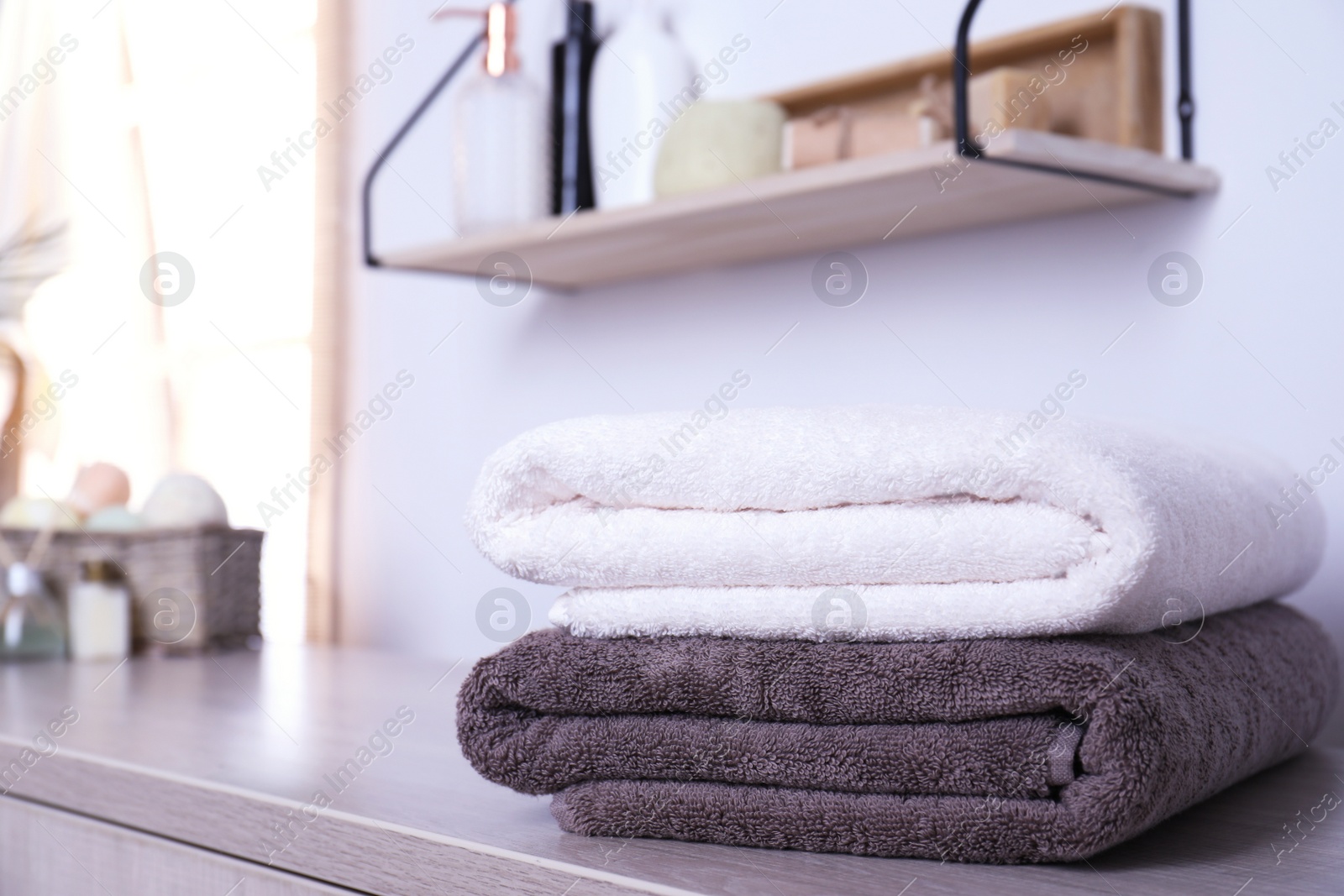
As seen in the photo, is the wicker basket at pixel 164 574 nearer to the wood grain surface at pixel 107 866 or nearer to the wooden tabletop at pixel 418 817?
the wooden tabletop at pixel 418 817

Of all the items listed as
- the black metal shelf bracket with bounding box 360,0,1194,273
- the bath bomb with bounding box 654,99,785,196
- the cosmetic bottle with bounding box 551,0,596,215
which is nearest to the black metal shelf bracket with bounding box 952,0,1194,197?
the black metal shelf bracket with bounding box 360,0,1194,273

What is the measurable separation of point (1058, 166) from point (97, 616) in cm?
104

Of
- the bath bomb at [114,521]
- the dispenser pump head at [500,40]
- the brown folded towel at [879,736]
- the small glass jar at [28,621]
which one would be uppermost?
the dispenser pump head at [500,40]

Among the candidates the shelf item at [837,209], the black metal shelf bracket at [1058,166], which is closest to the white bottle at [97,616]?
the shelf item at [837,209]

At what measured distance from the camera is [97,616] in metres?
1.27

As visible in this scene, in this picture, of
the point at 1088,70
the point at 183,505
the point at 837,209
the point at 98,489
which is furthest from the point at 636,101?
the point at 98,489

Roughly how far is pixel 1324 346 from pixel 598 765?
523mm

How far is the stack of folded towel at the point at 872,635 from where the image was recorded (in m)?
0.46

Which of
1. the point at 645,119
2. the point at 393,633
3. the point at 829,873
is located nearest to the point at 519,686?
the point at 829,873

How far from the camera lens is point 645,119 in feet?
3.53

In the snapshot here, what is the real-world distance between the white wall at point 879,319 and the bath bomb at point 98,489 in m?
0.26

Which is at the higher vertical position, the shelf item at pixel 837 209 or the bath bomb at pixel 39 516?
the shelf item at pixel 837 209

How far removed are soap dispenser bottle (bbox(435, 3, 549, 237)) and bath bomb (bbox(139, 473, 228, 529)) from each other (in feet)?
1.56

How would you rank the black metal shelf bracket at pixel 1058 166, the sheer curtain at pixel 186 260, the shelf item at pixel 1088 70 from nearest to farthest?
the black metal shelf bracket at pixel 1058 166
the shelf item at pixel 1088 70
the sheer curtain at pixel 186 260
